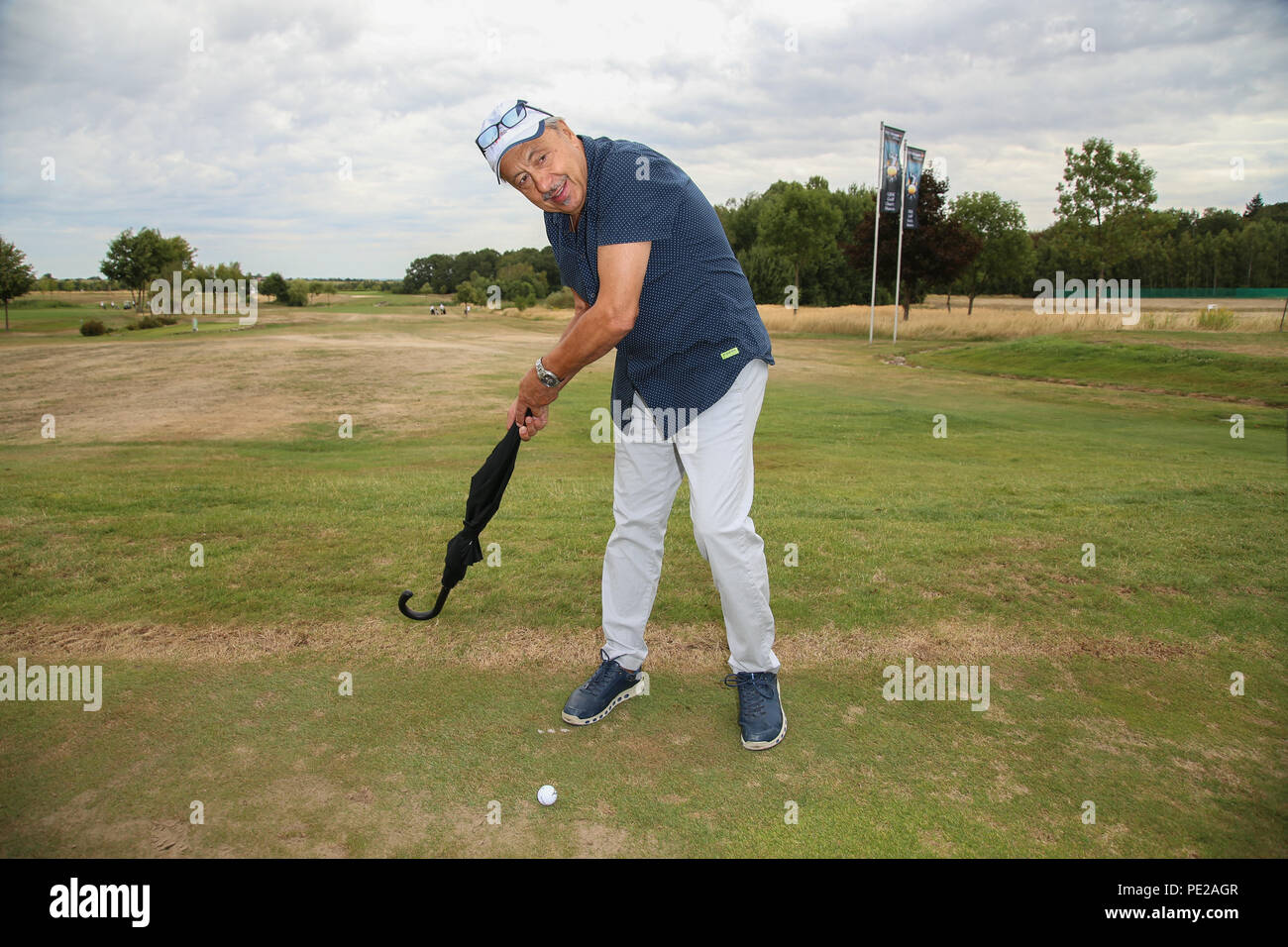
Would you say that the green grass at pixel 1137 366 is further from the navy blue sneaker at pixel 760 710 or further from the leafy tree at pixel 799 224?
the leafy tree at pixel 799 224

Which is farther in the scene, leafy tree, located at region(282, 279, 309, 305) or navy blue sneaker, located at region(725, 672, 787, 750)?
leafy tree, located at region(282, 279, 309, 305)

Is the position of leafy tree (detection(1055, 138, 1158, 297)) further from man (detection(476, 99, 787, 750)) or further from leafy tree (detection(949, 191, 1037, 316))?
man (detection(476, 99, 787, 750))

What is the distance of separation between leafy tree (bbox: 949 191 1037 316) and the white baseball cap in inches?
2898

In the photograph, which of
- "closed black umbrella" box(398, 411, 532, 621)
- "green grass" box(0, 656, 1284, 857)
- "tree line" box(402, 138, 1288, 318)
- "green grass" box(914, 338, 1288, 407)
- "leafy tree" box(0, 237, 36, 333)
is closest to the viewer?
"green grass" box(0, 656, 1284, 857)

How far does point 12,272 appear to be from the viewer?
41344mm

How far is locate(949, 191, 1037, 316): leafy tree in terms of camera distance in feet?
232

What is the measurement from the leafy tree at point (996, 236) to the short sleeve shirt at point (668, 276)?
240 ft

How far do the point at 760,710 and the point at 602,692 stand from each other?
0.74 metres

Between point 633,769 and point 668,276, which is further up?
point 668,276

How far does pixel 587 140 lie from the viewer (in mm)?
3490

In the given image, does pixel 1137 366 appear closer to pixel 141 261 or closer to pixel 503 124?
pixel 503 124

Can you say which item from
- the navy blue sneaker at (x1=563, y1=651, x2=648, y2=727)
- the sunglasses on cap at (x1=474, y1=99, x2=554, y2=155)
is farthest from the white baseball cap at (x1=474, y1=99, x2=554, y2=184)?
the navy blue sneaker at (x1=563, y1=651, x2=648, y2=727)

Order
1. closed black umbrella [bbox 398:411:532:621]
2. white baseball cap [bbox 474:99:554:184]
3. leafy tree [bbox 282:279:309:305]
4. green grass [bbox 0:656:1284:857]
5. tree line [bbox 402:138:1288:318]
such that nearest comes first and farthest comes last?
green grass [bbox 0:656:1284:857] < white baseball cap [bbox 474:99:554:184] < closed black umbrella [bbox 398:411:532:621] < tree line [bbox 402:138:1288:318] < leafy tree [bbox 282:279:309:305]

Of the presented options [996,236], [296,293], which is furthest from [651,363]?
[996,236]
